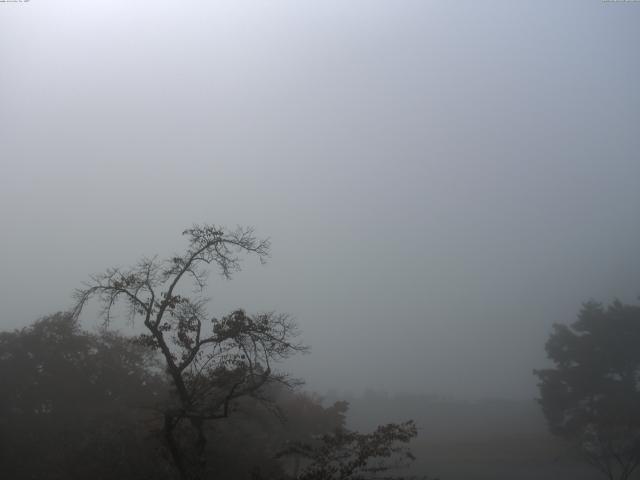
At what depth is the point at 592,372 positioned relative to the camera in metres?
42.5

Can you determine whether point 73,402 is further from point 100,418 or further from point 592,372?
point 592,372

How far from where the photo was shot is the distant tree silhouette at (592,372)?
3947 centimetres

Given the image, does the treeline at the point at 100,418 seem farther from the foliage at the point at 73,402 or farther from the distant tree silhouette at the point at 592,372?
the distant tree silhouette at the point at 592,372

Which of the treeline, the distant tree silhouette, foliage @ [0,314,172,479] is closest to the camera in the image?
the treeline

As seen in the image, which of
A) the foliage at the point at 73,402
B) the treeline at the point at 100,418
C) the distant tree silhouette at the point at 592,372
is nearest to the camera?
the treeline at the point at 100,418

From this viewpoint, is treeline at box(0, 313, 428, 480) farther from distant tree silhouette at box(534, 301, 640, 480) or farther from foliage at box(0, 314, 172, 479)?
distant tree silhouette at box(534, 301, 640, 480)

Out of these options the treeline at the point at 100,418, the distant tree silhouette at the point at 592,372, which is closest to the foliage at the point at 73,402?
the treeline at the point at 100,418

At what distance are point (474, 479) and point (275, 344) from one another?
122ft

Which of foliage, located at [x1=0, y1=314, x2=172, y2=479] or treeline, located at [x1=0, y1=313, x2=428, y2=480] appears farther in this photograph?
foliage, located at [x1=0, y1=314, x2=172, y2=479]

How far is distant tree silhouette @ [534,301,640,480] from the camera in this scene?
129 feet

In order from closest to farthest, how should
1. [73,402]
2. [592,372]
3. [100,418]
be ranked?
[100,418] < [73,402] < [592,372]

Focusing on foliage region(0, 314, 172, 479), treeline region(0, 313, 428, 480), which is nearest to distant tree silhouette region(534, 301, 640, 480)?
treeline region(0, 313, 428, 480)

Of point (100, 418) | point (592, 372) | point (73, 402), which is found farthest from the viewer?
point (592, 372)

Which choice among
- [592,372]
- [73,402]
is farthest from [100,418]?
[592,372]
